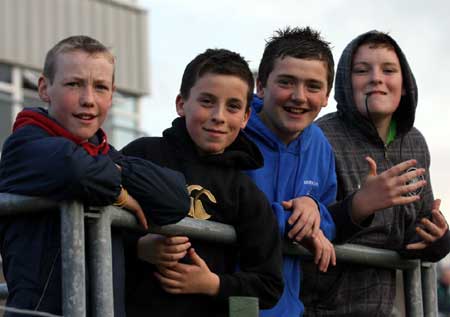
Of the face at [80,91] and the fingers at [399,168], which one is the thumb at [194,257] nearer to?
the face at [80,91]

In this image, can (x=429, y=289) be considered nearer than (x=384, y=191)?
No

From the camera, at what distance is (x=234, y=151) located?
18.4 ft

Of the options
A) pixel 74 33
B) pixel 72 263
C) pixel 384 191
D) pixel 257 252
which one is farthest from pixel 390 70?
pixel 74 33

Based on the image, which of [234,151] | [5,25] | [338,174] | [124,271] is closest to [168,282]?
[124,271]

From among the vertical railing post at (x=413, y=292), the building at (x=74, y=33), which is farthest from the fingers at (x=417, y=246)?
the building at (x=74, y=33)

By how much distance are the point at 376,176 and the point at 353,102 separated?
2.10 ft

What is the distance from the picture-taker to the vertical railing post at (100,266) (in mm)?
4695

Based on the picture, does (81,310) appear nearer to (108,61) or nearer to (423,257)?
(108,61)

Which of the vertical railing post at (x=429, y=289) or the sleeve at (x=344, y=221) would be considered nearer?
the sleeve at (x=344, y=221)

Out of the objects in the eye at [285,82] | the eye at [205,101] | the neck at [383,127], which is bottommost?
the eye at [205,101]

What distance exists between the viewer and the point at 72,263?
4.59 metres

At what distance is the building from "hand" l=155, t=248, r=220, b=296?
14170mm

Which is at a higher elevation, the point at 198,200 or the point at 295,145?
A: the point at 295,145

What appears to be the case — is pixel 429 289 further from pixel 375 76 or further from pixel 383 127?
pixel 375 76
